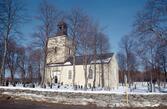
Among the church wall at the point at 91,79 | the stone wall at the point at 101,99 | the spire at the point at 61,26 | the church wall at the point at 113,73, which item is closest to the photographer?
the stone wall at the point at 101,99

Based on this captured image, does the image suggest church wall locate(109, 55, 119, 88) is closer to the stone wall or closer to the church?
the church

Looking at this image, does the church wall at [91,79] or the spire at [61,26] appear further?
the church wall at [91,79]

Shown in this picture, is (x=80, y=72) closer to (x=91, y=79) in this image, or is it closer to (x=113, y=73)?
(x=91, y=79)

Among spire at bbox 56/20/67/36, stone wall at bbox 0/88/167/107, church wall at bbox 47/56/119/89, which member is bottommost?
stone wall at bbox 0/88/167/107

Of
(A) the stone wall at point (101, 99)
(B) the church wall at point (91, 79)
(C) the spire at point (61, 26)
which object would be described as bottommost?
(A) the stone wall at point (101, 99)

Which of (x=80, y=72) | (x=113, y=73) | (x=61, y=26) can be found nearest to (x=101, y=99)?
(x=61, y=26)

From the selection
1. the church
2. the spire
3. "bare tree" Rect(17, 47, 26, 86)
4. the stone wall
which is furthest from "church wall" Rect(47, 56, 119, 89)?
the stone wall

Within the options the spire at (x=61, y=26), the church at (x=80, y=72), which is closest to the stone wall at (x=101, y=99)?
the spire at (x=61, y=26)

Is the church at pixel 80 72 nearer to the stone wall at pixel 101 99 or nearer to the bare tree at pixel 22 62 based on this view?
the bare tree at pixel 22 62

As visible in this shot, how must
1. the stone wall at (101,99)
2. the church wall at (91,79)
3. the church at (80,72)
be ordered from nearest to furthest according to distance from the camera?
the stone wall at (101,99), the church at (80,72), the church wall at (91,79)

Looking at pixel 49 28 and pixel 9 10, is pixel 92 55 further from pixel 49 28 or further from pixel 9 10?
pixel 9 10

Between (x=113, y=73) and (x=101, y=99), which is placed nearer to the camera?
(x=101, y=99)

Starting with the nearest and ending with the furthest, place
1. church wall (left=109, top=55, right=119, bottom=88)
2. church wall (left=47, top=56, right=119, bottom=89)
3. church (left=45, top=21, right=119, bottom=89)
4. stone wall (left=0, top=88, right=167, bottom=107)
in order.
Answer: stone wall (left=0, top=88, right=167, bottom=107) → church (left=45, top=21, right=119, bottom=89) → church wall (left=47, top=56, right=119, bottom=89) → church wall (left=109, top=55, right=119, bottom=88)

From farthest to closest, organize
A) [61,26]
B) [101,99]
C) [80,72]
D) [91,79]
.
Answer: [80,72] → [91,79] → [61,26] → [101,99]
